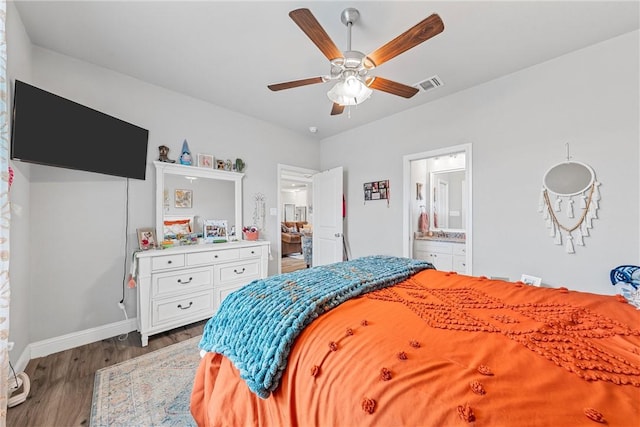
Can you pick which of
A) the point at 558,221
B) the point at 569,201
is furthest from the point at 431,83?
the point at 558,221

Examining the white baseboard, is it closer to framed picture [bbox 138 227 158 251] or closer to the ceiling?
framed picture [bbox 138 227 158 251]

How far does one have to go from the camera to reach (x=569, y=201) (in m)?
2.29

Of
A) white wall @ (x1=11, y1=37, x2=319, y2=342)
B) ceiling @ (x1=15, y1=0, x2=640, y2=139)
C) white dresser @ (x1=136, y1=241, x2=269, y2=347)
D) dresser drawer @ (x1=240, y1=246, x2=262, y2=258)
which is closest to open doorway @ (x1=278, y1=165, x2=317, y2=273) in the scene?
dresser drawer @ (x1=240, y1=246, x2=262, y2=258)

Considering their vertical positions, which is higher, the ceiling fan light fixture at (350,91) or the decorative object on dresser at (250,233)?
the ceiling fan light fixture at (350,91)

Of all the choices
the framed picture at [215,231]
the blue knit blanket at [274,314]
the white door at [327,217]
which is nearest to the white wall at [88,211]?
the framed picture at [215,231]

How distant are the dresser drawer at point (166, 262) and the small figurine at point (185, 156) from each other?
44.9 inches

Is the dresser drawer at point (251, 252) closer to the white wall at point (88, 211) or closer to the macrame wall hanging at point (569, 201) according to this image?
the white wall at point (88, 211)

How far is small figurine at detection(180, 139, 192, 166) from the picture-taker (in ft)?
9.84

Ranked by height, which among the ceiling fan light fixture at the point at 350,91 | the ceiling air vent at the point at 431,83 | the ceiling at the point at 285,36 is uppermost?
the ceiling at the point at 285,36

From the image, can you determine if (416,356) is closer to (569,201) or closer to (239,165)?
(569,201)

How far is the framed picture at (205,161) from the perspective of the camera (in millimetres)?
3168

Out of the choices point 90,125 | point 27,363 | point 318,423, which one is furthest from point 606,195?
point 27,363

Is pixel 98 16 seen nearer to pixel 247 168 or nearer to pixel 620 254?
pixel 247 168

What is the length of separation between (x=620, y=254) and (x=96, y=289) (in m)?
4.68
